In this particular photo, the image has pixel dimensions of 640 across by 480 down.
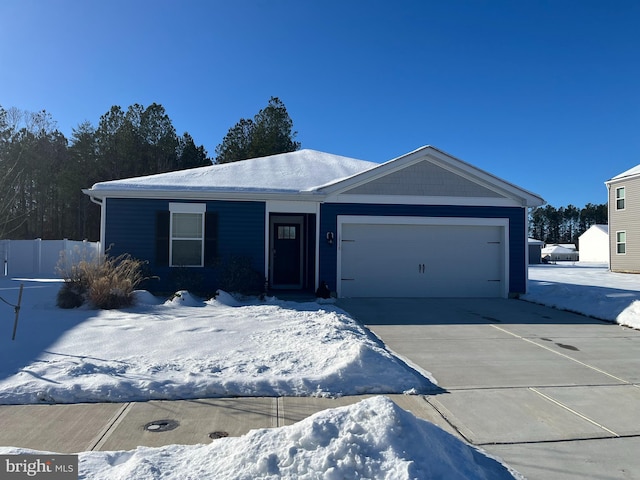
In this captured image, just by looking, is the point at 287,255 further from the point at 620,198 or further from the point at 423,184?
the point at 620,198

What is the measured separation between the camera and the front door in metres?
15.0

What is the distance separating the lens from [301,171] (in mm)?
15211

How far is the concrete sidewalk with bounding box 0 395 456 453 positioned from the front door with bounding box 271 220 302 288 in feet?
32.9

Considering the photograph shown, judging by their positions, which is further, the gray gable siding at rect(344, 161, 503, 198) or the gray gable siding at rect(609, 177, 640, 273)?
the gray gable siding at rect(609, 177, 640, 273)

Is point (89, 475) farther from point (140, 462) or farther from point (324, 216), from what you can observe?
point (324, 216)

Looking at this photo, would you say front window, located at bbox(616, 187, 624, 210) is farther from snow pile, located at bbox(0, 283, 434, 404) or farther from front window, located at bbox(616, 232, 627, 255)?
snow pile, located at bbox(0, 283, 434, 404)

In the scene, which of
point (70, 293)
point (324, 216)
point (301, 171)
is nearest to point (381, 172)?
point (324, 216)

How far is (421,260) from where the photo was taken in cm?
1366

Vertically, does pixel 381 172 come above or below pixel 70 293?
above

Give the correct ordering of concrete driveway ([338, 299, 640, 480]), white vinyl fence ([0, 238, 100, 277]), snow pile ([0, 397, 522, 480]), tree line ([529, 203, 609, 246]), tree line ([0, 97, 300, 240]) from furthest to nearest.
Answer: tree line ([529, 203, 609, 246]) → tree line ([0, 97, 300, 240]) → white vinyl fence ([0, 238, 100, 277]) → concrete driveway ([338, 299, 640, 480]) → snow pile ([0, 397, 522, 480])

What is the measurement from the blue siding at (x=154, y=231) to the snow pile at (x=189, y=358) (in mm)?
3203

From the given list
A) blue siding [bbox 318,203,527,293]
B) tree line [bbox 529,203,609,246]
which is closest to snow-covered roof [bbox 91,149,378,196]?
blue siding [bbox 318,203,527,293]

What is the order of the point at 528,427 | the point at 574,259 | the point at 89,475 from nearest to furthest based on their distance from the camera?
the point at 89,475
the point at 528,427
the point at 574,259

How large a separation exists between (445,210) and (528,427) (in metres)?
9.68
